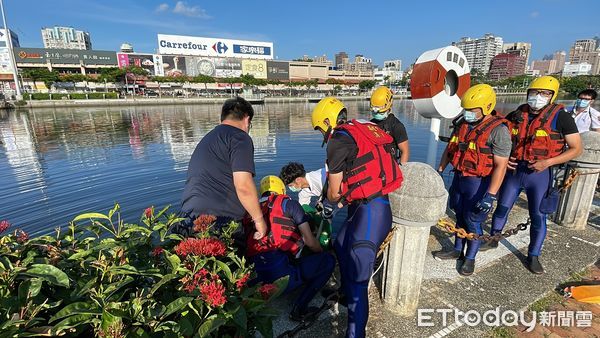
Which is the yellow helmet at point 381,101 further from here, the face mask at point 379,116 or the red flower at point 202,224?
the red flower at point 202,224

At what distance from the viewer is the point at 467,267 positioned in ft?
11.2

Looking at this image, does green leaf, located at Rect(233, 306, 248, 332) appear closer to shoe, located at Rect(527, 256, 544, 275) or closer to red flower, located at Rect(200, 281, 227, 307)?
red flower, located at Rect(200, 281, 227, 307)

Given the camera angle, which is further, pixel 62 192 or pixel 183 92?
pixel 183 92

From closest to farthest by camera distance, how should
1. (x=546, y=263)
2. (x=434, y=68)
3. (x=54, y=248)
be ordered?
(x=54, y=248), (x=546, y=263), (x=434, y=68)

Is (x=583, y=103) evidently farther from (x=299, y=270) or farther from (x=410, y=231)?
(x=299, y=270)

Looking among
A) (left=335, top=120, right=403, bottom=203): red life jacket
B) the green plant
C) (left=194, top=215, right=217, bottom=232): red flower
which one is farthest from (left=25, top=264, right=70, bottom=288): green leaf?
(left=335, top=120, right=403, bottom=203): red life jacket

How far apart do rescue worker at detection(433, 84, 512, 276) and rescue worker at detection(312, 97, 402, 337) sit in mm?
1456

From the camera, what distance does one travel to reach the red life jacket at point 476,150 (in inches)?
130

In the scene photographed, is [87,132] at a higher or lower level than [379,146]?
lower

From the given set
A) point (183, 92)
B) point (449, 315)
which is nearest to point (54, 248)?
point (449, 315)

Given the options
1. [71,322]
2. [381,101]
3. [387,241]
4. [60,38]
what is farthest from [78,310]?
[60,38]

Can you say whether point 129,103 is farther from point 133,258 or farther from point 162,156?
point 133,258

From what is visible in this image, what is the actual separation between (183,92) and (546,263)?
9380cm

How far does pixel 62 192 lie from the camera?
9.31m
